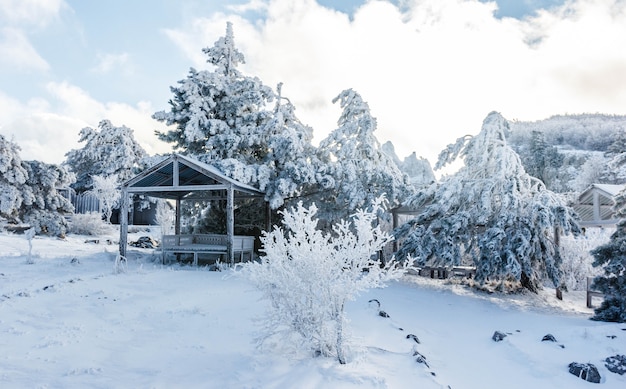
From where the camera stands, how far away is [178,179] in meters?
14.3

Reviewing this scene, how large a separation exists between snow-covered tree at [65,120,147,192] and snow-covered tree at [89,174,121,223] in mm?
3228

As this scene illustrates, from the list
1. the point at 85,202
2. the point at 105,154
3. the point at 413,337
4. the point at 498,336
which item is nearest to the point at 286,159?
the point at 413,337

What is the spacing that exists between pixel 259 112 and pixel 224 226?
5193 millimetres

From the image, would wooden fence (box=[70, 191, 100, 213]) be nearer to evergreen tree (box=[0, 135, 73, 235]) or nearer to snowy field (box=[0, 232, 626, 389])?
evergreen tree (box=[0, 135, 73, 235])

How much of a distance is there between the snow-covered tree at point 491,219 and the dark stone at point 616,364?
379 centimetres

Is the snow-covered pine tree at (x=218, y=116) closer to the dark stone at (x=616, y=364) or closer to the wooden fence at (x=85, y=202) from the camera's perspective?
the wooden fence at (x=85, y=202)

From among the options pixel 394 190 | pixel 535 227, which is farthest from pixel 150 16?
pixel 535 227

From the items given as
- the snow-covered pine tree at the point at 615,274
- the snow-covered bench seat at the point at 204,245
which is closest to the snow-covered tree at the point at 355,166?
the snow-covered bench seat at the point at 204,245

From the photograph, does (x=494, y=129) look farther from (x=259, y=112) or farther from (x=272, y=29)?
(x=259, y=112)

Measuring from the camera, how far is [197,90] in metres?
18.2

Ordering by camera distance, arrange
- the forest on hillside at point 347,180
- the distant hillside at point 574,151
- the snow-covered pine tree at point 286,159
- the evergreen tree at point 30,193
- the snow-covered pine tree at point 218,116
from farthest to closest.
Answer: the distant hillside at point 574,151 → the snow-covered pine tree at point 218,116 → the evergreen tree at point 30,193 → the snow-covered pine tree at point 286,159 → the forest on hillside at point 347,180

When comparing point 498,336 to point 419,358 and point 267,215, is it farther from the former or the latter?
point 267,215

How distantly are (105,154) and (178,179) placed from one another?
2068cm

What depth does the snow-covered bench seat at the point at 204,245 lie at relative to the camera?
567 inches
